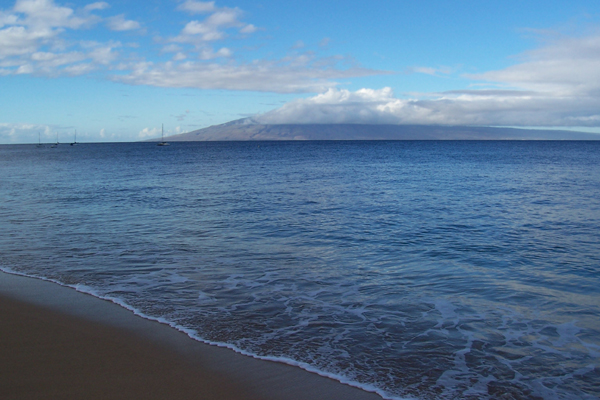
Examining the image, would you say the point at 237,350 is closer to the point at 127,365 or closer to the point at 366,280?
the point at 127,365

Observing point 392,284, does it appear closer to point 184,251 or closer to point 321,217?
point 184,251

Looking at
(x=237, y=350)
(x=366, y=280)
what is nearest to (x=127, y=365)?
(x=237, y=350)

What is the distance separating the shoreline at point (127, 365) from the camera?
5.44 m

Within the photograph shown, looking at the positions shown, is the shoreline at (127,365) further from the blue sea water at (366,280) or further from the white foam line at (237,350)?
the blue sea water at (366,280)

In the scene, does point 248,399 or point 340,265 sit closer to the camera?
point 248,399

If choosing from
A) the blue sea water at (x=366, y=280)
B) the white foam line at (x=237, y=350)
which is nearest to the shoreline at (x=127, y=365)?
the white foam line at (x=237, y=350)

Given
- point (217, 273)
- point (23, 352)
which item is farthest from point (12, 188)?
point (23, 352)

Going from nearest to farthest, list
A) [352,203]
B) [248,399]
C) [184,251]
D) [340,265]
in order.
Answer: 1. [248,399]
2. [340,265]
3. [184,251]
4. [352,203]

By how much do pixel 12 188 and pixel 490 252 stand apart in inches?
1334

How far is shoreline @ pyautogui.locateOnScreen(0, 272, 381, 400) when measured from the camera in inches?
214

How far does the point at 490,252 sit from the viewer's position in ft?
44.2

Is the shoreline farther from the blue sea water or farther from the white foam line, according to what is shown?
the blue sea water

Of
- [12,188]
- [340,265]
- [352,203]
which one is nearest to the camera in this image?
[340,265]

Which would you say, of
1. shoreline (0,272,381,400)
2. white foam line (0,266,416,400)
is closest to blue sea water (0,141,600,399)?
white foam line (0,266,416,400)
